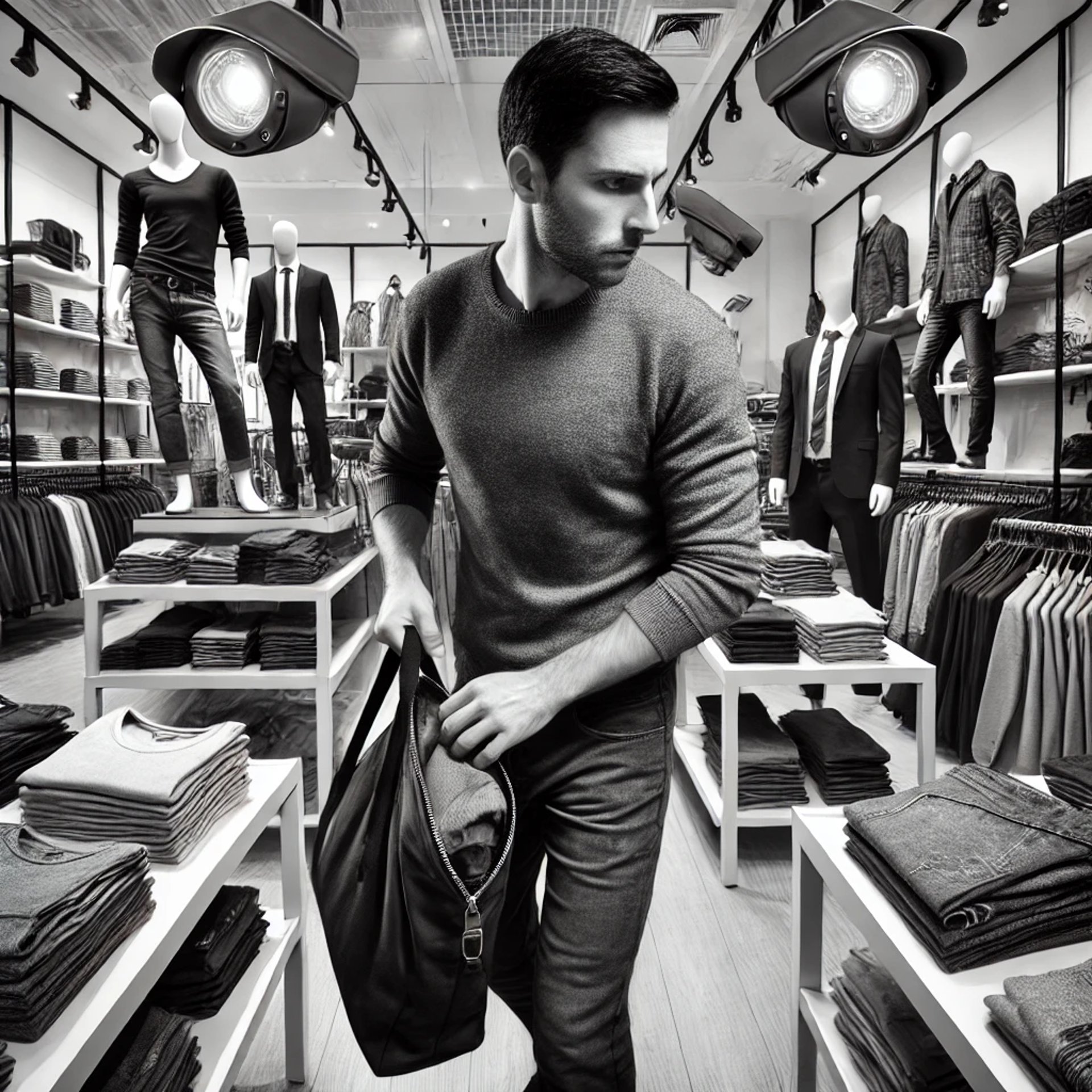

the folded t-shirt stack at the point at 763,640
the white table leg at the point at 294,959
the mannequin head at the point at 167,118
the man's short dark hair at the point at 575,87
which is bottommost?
the white table leg at the point at 294,959

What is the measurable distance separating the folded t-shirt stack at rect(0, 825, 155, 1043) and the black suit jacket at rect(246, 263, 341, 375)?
124 inches

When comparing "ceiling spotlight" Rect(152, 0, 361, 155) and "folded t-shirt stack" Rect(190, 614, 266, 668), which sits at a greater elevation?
"ceiling spotlight" Rect(152, 0, 361, 155)

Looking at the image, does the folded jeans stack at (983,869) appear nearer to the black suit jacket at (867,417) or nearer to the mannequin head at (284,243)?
the black suit jacket at (867,417)

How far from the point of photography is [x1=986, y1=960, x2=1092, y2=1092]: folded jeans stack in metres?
0.78

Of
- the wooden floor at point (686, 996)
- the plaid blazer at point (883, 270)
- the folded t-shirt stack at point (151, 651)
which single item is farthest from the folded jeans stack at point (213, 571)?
the plaid blazer at point (883, 270)

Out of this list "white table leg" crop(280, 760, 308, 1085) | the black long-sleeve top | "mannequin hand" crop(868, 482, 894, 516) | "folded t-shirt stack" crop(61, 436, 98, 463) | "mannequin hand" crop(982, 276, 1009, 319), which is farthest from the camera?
"folded t-shirt stack" crop(61, 436, 98, 463)

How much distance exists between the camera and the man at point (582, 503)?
Answer: 2.99 ft

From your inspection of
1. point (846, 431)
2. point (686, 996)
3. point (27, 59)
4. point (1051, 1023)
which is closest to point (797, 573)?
point (846, 431)

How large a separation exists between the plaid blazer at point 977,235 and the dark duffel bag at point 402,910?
14.5 feet

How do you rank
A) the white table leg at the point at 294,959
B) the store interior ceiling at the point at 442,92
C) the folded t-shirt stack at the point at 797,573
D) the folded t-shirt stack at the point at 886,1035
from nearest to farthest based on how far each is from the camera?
1. the folded t-shirt stack at the point at 886,1035
2. the white table leg at the point at 294,959
3. the folded t-shirt stack at the point at 797,573
4. the store interior ceiling at the point at 442,92

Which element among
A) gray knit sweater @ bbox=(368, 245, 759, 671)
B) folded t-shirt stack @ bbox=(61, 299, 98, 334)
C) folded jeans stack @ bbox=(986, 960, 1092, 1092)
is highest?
folded t-shirt stack @ bbox=(61, 299, 98, 334)

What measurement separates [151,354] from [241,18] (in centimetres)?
135

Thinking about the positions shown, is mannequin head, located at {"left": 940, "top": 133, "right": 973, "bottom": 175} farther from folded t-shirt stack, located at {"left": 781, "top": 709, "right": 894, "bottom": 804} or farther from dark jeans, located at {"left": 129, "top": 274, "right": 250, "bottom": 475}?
dark jeans, located at {"left": 129, "top": 274, "right": 250, "bottom": 475}

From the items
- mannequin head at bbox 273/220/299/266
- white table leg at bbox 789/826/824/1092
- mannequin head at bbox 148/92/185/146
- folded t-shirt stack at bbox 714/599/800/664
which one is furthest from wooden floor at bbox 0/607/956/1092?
mannequin head at bbox 273/220/299/266
